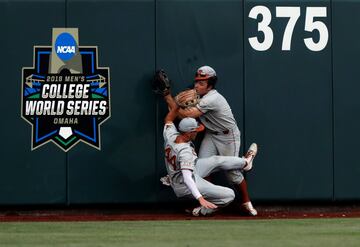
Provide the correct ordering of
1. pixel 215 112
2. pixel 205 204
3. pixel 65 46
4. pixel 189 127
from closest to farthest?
pixel 205 204
pixel 189 127
pixel 215 112
pixel 65 46

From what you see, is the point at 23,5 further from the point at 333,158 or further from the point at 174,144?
the point at 333,158

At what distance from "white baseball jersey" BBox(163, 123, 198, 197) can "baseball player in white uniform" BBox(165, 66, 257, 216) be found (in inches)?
11.1

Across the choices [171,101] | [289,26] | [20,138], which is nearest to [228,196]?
[171,101]

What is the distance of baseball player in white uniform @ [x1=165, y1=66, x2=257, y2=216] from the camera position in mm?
11250

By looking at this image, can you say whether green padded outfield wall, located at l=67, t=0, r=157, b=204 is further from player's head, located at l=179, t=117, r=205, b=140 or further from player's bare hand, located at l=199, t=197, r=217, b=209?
player's bare hand, located at l=199, t=197, r=217, b=209

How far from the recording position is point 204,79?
37.1 feet

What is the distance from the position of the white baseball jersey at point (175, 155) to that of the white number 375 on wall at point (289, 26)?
1.62 metres

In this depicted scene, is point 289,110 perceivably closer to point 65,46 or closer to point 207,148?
point 207,148

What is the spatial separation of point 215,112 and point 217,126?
208 mm

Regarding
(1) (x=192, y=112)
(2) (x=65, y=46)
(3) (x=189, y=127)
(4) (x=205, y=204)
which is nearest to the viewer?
(4) (x=205, y=204)

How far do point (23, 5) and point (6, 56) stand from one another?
26.0 inches

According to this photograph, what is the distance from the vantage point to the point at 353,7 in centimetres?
1193

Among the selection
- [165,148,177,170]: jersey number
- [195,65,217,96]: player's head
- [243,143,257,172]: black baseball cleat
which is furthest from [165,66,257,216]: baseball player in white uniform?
[165,148,177,170]: jersey number

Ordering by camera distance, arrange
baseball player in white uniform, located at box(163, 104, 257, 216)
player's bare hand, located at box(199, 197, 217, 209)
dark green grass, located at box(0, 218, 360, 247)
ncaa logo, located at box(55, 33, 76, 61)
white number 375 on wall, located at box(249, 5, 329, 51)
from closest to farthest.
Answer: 1. dark green grass, located at box(0, 218, 360, 247)
2. player's bare hand, located at box(199, 197, 217, 209)
3. baseball player in white uniform, located at box(163, 104, 257, 216)
4. ncaa logo, located at box(55, 33, 76, 61)
5. white number 375 on wall, located at box(249, 5, 329, 51)
